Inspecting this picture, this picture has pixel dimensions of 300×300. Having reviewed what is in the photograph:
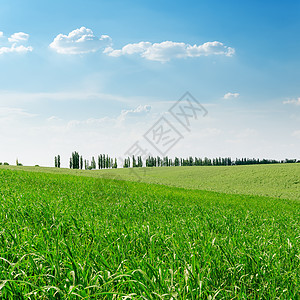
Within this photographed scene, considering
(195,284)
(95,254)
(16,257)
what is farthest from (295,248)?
(16,257)

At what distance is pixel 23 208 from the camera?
7.36 meters

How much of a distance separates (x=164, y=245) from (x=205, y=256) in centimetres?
109

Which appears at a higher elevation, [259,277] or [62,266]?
[62,266]

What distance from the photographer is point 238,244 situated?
5020 mm

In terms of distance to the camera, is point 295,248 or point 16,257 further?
point 295,248

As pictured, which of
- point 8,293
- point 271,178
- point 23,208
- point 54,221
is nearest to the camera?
point 8,293

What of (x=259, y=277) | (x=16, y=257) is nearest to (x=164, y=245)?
(x=259, y=277)

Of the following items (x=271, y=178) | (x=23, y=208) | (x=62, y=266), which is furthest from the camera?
(x=271, y=178)

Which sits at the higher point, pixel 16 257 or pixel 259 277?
pixel 16 257

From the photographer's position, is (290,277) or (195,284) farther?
(290,277)

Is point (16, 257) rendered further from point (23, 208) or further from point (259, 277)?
point (23, 208)

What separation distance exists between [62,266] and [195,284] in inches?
66.1

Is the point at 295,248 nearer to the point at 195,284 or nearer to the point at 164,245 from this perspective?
the point at 164,245

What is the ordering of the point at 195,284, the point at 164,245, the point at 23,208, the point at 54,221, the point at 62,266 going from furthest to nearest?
1. the point at 23,208
2. the point at 54,221
3. the point at 164,245
4. the point at 62,266
5. the point at 195,284
